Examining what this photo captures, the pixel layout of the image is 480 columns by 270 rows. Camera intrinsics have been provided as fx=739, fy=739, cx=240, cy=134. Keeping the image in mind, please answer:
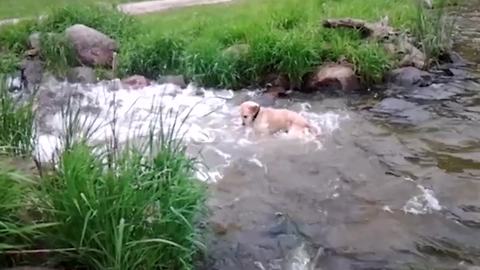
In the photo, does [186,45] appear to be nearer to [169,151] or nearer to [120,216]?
[169,151]

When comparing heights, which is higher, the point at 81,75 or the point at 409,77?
the point at 81,75

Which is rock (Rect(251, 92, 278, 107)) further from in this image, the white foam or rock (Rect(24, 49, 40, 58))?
the white foam

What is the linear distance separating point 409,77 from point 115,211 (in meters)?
6.16

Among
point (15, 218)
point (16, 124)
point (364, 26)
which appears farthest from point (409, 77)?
point (15, 218)

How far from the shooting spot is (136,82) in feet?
29.2

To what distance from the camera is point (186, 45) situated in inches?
369

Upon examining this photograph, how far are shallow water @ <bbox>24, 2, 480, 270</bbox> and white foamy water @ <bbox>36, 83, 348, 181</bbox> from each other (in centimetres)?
1

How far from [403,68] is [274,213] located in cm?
449

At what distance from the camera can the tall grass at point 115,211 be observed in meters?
3.68

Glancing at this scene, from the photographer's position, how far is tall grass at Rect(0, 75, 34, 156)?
4.66 metres

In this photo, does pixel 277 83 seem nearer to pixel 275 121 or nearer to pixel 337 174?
pixel 275 121

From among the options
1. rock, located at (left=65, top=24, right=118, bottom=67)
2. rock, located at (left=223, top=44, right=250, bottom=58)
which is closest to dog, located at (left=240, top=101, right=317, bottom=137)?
rock, located at (left=223, top=44, right=250, bottom=58)

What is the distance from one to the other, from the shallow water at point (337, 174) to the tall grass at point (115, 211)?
40cm

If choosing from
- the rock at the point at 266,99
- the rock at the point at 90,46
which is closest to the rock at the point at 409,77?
the rock at the point at 266,99
